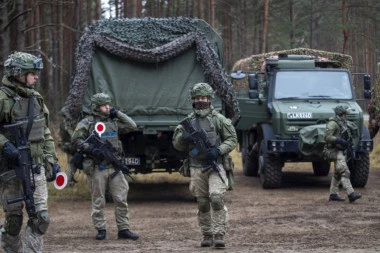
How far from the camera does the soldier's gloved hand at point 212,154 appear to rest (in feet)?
29.5

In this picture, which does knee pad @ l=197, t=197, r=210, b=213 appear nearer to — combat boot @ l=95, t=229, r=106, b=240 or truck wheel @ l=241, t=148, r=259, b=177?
combat boot @ l=95, t=229, r=106, b=240

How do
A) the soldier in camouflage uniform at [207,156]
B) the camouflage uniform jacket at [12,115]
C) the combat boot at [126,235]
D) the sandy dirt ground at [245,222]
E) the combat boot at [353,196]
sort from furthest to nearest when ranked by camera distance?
the combat boot at [353,196]
the combat boot at [126,235]
the sandy dirt ground at [245,222]
the soldier in camouflage uniform at [207,156]
the camouflage uniform jacket at [12,115]

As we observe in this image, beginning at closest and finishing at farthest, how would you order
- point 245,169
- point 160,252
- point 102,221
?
point 160,252
point 102,221
point 245,169

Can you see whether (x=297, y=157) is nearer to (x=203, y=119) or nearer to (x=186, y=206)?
(x=186, y=206)

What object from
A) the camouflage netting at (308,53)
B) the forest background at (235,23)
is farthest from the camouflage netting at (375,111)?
the forest background at (235,23)

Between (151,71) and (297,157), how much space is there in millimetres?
3548

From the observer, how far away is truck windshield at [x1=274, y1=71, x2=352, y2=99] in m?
15.8

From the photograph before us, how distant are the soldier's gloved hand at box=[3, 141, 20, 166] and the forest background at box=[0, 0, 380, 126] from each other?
47.0 feet

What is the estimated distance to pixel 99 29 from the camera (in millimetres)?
13961

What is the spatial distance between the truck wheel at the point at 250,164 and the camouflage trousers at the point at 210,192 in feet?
28.7

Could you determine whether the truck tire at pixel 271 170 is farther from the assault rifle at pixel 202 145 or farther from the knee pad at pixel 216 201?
the knee pad at pixel 216 201

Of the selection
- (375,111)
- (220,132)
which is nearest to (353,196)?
(220,132)

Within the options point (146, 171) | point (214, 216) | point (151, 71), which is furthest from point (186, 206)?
point (214, 216)

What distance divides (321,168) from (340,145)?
16.9 feet
